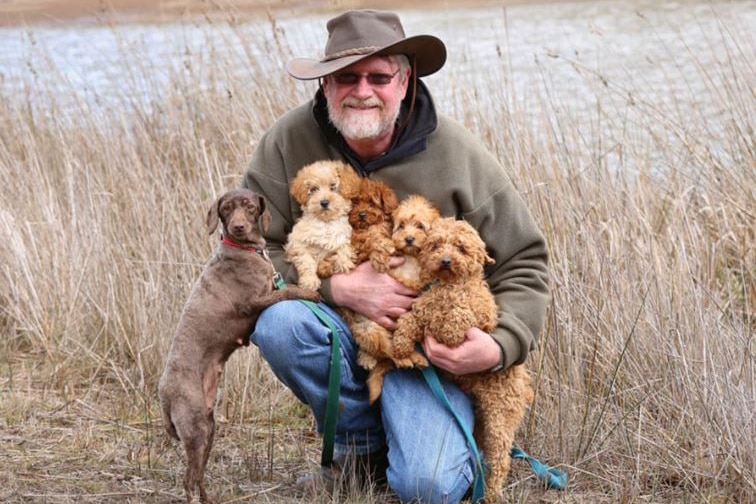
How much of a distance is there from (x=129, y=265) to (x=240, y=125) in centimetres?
132

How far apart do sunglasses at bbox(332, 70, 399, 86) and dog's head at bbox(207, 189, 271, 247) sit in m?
0.53

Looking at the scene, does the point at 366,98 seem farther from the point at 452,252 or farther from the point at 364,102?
the point at 452,252

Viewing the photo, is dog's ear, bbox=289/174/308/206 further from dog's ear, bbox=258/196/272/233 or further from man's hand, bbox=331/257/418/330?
man's hand, bbox=331/257/418/330

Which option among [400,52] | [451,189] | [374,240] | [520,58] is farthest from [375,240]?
[520,58]

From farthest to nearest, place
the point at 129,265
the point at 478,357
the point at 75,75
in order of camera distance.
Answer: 1. the point at 75,75
2. the point at 129,265
3. the point at 478,357

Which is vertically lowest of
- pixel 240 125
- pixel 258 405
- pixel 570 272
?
pixel 258 405

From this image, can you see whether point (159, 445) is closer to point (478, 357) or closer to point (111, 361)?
point (111, 361)

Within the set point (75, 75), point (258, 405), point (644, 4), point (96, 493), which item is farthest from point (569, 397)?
point (644, 4)

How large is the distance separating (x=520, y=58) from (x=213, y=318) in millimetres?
6490

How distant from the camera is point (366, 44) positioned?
4039 mm

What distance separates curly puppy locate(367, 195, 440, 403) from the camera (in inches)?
150

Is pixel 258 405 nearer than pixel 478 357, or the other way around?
pixel 478 357

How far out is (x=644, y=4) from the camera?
12398 mm

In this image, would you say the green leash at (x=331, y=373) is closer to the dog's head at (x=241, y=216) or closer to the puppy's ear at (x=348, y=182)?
the dog's head at (x=241, y=216)
